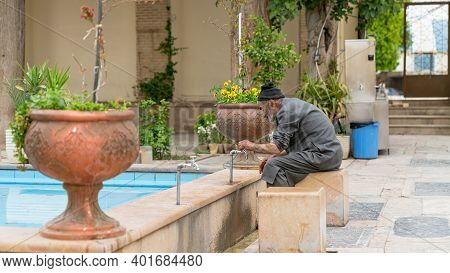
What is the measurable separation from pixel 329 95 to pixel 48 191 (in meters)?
5.50

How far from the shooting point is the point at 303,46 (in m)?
17.8

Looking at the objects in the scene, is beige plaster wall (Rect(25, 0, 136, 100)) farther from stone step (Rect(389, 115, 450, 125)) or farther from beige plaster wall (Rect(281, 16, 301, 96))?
stone step (Rect(389, 115, 450, 125))

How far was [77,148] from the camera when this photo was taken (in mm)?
4957

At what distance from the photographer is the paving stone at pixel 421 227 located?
24.6ft

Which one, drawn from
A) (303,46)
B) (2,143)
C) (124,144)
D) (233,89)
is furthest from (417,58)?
(124,144)

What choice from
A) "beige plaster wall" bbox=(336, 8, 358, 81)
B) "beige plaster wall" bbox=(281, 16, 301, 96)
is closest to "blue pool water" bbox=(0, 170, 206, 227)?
"beige plaster wall" bbox=(336, 8, 358, 81)

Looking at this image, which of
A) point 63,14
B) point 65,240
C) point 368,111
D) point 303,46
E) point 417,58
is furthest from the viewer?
point 417,58

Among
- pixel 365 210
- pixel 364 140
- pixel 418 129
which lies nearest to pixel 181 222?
pixel 365 210

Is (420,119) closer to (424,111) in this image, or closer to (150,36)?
(424,111)

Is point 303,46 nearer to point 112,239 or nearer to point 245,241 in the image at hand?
point 245,241

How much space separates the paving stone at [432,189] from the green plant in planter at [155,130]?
3.81 m

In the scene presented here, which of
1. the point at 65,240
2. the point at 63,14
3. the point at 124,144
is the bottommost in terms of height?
the point at 65,240

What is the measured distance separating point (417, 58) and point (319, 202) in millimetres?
17020

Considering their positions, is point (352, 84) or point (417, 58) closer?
point (352, 84)
